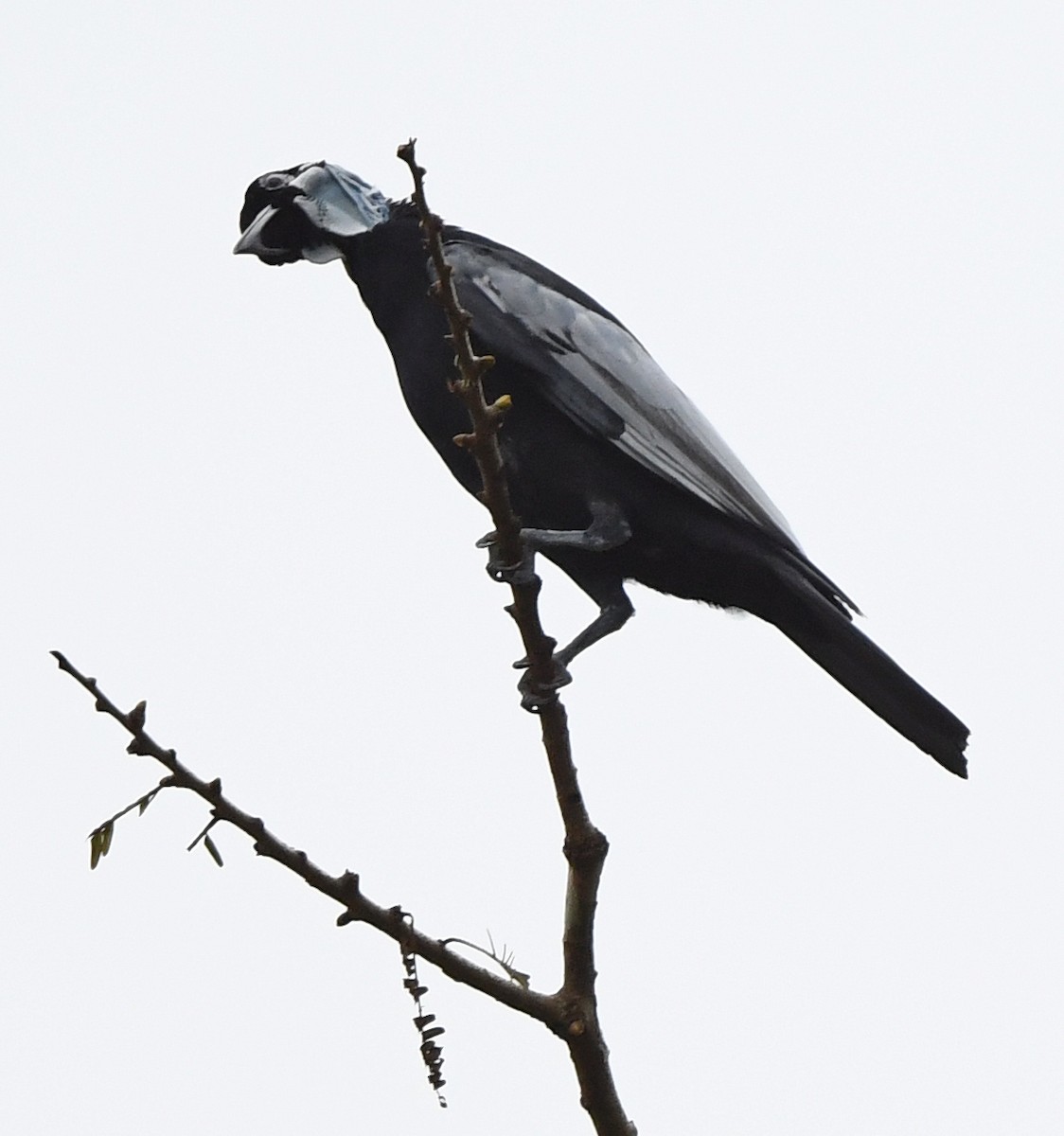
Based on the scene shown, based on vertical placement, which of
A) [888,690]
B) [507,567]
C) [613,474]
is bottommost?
[507,567]

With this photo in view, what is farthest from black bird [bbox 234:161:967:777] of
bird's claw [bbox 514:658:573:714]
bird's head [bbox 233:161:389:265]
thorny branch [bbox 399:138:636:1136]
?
thorny branch [bbox 399:138:636:1136]

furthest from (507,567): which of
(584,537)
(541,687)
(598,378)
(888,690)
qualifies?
(888,690)

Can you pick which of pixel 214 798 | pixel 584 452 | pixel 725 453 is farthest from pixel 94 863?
pixel 725 453

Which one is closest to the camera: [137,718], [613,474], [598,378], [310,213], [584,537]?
[137,718]

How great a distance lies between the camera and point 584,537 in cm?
415

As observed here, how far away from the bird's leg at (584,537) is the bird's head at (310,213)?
1194 mm

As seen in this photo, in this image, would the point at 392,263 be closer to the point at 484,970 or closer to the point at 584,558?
the point at 584,558

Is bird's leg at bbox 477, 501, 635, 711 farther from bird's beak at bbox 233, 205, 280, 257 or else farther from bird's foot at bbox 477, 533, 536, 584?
bird's beak at bbox 233, 205, 280, 257

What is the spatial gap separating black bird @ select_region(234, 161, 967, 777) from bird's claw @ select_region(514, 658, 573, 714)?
28.8 inches

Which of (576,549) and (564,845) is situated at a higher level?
(576,549)

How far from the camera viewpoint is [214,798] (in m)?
2.58

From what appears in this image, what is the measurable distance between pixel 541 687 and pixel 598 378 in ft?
4.75

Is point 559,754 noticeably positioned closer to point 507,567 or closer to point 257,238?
point 507,567

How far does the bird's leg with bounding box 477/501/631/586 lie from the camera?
3.74 meters
